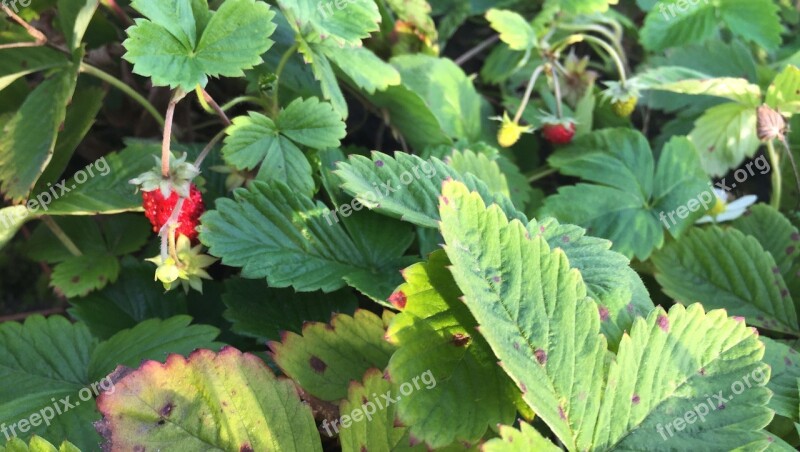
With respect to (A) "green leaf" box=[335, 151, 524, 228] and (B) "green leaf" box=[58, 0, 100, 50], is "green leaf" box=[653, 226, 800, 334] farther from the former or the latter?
(B) "green leaf" box=[58, 0, 100, 50]

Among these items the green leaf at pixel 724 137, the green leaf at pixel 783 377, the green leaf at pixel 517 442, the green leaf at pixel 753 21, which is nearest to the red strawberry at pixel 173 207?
the green leaf at pixel 517 442

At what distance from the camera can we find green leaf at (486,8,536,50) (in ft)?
4.73

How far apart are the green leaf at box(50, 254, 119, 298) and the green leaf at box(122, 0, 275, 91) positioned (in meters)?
0.44

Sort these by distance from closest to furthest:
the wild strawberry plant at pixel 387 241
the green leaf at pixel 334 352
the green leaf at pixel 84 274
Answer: the wild strawberry plant at pixel 387 241 → the green leaf at pixel 334 352 → the green leaf at pixel 84 274

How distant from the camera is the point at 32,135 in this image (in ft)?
3.82

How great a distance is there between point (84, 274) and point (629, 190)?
106 cm

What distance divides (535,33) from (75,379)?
3.83ft

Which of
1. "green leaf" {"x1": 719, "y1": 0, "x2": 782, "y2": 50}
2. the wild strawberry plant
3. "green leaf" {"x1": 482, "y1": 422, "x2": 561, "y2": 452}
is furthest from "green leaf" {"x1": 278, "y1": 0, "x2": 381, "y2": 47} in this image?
"green leaf" {"x1": 719, "y1": 0, "x2": 782, "y2": 50}

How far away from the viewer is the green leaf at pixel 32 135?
1.12 m

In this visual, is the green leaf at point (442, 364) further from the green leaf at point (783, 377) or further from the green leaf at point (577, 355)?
the green leaf at point (783, 377)

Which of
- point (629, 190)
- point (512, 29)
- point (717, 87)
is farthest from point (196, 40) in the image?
point (717, 87)

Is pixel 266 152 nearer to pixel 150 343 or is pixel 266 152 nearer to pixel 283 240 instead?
pixel 283 240

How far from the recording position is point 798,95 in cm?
129

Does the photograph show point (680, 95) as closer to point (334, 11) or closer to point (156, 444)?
point (334, 11)
